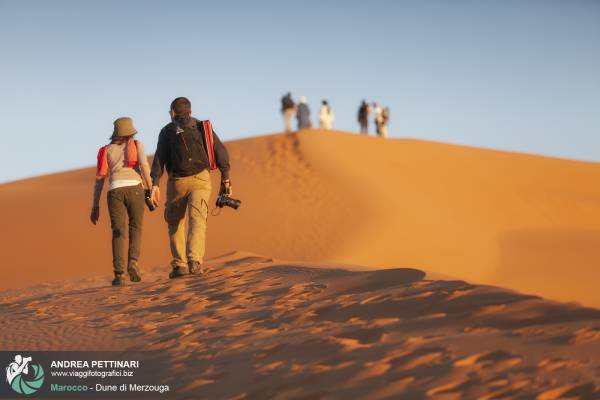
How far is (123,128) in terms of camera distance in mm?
8070

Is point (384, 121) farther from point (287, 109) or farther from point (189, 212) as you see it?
point (189, 212)

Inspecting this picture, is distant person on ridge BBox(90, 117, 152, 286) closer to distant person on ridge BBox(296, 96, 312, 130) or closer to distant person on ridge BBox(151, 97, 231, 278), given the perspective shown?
distant person on ridge BBox(151, 97, 231, 278)

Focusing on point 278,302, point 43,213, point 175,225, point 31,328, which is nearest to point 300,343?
point 278,302

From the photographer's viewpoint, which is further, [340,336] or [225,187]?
[225,187]

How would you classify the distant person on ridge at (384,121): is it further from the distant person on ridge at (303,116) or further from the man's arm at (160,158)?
the man's arm at (160,158)

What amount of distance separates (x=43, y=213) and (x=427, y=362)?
17.0 metres

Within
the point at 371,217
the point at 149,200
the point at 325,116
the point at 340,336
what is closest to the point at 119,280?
the point at 149,200

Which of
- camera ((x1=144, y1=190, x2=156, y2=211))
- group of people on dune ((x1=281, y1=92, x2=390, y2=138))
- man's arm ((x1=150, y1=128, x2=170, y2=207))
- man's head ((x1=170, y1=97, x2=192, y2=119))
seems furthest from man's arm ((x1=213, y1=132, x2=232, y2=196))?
group of people on dune ((x1=281, y1=92, x2=390, y2=138))

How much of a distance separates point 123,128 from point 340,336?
Answer: 4266mm

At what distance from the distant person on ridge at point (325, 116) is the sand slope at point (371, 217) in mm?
2592

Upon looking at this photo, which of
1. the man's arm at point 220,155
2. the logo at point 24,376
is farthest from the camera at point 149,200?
the logo at point 24,376

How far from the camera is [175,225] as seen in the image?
8172 mm

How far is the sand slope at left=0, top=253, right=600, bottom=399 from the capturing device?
146 inches

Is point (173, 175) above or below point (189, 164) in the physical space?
below
